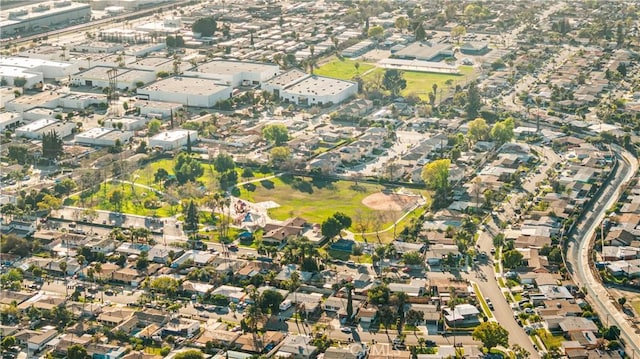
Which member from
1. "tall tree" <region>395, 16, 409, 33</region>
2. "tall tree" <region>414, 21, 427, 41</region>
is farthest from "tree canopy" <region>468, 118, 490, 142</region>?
"tall tree" <region>395, 16, 409, 33</region>

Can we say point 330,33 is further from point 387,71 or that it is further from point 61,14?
point 61,14

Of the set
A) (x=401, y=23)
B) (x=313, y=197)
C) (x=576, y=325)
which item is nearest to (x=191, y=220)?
(x=313, y=197)

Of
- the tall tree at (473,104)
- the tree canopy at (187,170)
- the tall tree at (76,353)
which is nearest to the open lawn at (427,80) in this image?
the tall tree at (473,104)

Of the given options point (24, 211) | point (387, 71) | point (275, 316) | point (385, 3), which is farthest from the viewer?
point (385, 3)

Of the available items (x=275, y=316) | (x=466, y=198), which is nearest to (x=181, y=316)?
(x=275, y=316)

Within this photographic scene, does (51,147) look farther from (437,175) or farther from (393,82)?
(393,82)

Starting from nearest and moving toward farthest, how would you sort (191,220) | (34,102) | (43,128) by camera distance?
(191,220)
(43,128)
(34,102)
